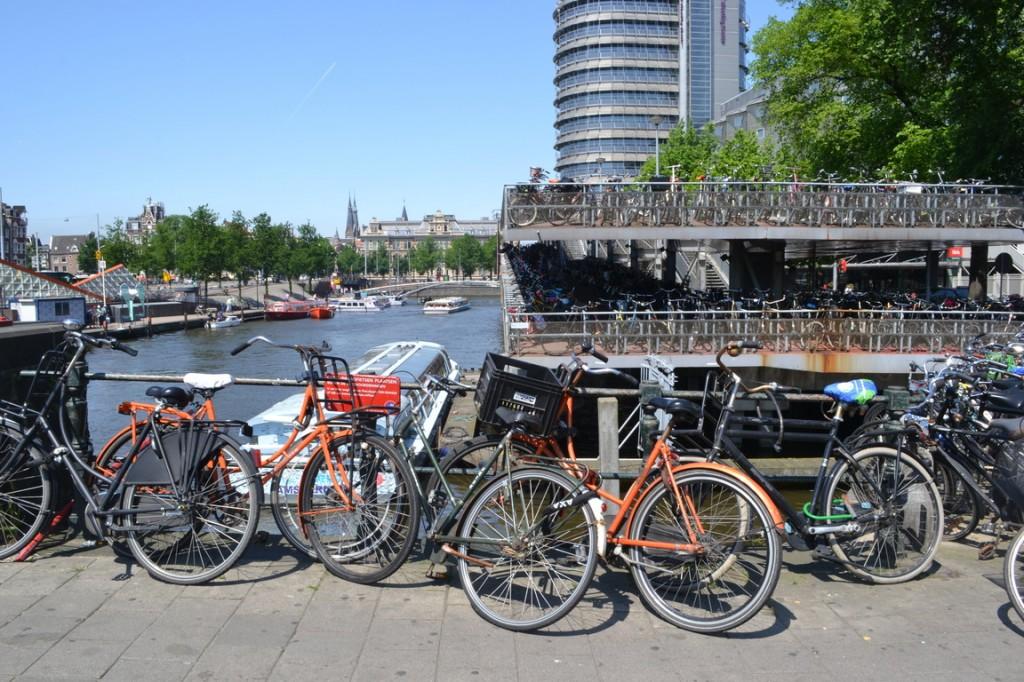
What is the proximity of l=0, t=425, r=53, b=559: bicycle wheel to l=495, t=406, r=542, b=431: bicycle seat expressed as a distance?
8.13 feet

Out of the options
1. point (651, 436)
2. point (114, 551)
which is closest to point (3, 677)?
point (114, 551)

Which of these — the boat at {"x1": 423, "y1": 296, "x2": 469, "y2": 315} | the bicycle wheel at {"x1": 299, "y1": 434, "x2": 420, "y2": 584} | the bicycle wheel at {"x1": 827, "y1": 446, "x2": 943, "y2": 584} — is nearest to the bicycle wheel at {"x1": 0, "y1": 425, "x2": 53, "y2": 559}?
the bicycle wheel at {"x1": 299, "y1": 434, "x2": 420, "y2": 584}

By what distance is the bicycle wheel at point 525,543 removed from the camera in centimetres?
423

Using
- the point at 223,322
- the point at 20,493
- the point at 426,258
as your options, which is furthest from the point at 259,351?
the point at 426,258

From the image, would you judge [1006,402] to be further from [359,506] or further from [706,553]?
[359,506]

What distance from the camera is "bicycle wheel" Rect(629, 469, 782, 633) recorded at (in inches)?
161

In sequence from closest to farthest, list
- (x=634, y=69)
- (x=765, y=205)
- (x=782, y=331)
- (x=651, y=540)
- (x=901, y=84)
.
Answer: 1. (x=651, y=540)
2. (x=782, y=331)
3. (x=765, y=205)
4. (x=901, y=84)
5. (x=634, y=69)

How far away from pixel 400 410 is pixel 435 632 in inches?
52.3

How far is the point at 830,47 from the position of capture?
28.1 metres

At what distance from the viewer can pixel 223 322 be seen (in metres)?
73.8

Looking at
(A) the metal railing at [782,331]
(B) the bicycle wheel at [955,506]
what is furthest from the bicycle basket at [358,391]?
(A) the metal railing at [782,331]

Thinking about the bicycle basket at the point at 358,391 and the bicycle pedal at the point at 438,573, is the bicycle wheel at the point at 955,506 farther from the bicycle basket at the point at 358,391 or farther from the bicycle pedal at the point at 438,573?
the bicycle basket at the point at 358,391

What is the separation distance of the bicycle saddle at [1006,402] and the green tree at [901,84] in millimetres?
20707

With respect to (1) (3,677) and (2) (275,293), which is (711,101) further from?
(1) (3,677)
